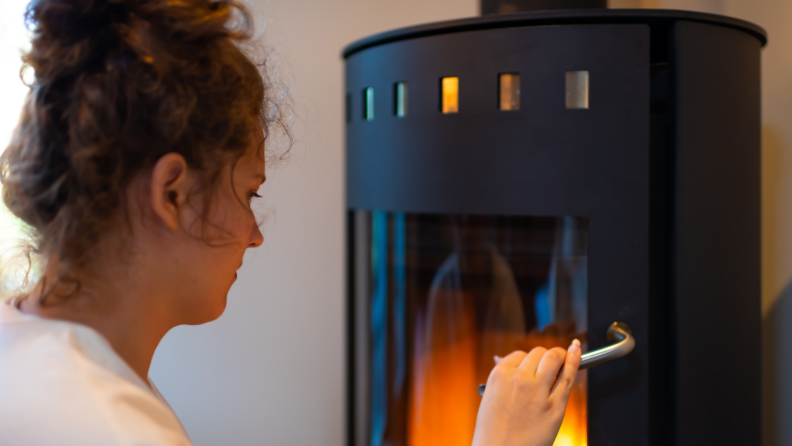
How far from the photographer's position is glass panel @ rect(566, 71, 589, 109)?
74cm

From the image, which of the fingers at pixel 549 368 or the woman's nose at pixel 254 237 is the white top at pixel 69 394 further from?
the fingers at pixel 549 368

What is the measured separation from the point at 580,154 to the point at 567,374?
27 centimetres

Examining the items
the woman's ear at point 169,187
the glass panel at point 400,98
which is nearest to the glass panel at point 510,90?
the glass panel at point 400,98

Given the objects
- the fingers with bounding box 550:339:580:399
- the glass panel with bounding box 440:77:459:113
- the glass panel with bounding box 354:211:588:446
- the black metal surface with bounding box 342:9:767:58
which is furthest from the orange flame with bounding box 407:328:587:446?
the black metal surface with bounding box 342:9:767:58

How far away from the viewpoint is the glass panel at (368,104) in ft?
2.90

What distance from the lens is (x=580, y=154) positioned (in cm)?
73

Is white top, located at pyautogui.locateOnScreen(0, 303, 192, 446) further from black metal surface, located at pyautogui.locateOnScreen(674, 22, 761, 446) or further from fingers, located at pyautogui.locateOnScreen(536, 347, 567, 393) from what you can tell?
black metal surface, located at pyautogui.locateOnScreen(674, 22, 761, 446)

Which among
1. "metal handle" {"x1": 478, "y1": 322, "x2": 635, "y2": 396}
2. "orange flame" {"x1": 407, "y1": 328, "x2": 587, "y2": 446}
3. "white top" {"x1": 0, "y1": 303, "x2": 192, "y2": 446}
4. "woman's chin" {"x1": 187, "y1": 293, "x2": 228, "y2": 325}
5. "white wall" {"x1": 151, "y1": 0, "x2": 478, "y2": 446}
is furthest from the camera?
"white wall" {"x1": 151, "y1": 0, "x2": 478, "y2": 446}

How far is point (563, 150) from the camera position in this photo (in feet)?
2.40

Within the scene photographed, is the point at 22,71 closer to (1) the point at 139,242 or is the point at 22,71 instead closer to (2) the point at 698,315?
(1) the point at 139,242

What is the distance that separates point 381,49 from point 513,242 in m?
0.34

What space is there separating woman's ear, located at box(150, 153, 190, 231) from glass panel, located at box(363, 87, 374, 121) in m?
0.42

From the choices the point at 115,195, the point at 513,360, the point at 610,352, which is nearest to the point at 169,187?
the point at 115,195

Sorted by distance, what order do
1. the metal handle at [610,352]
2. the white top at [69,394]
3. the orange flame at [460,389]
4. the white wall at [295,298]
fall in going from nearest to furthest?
Result: 1. the white top at [69,394]
2. the metal handle at [610,352]
3. the orange flame at [460,389]
4. the white wall at [295,298]
